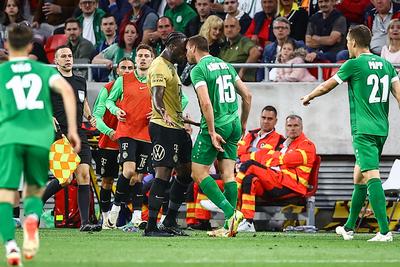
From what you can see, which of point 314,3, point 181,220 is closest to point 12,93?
point 181,220

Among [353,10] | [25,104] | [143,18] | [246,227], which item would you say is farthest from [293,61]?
[25,104]

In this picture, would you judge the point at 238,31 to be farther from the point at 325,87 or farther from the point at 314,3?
the point at 325,87

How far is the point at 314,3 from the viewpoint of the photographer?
19797 millimetres

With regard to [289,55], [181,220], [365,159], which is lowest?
[181,220]

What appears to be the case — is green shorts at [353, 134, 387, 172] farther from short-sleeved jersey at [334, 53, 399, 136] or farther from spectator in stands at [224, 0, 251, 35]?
spectator in stands at [224, 0, 251, 35]

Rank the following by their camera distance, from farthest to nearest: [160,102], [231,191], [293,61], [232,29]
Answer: [232,29] < [293,61] < [231,191] < [160,102]

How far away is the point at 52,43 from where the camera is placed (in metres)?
21.1

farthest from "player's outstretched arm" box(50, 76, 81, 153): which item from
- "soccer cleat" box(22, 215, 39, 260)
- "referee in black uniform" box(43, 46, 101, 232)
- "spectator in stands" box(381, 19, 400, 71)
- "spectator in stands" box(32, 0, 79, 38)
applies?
"spectator in stands" box(32, 0, 79, 38)

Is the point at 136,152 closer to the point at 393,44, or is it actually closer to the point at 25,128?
the point at 393,44

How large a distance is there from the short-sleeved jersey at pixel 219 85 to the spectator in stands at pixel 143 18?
6102 mm

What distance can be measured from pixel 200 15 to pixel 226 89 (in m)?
6.29

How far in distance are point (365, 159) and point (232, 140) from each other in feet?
5.46

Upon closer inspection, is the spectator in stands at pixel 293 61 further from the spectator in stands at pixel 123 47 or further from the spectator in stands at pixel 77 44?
the spectator in stands at pixel 77 44

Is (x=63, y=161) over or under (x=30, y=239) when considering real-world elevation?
over
